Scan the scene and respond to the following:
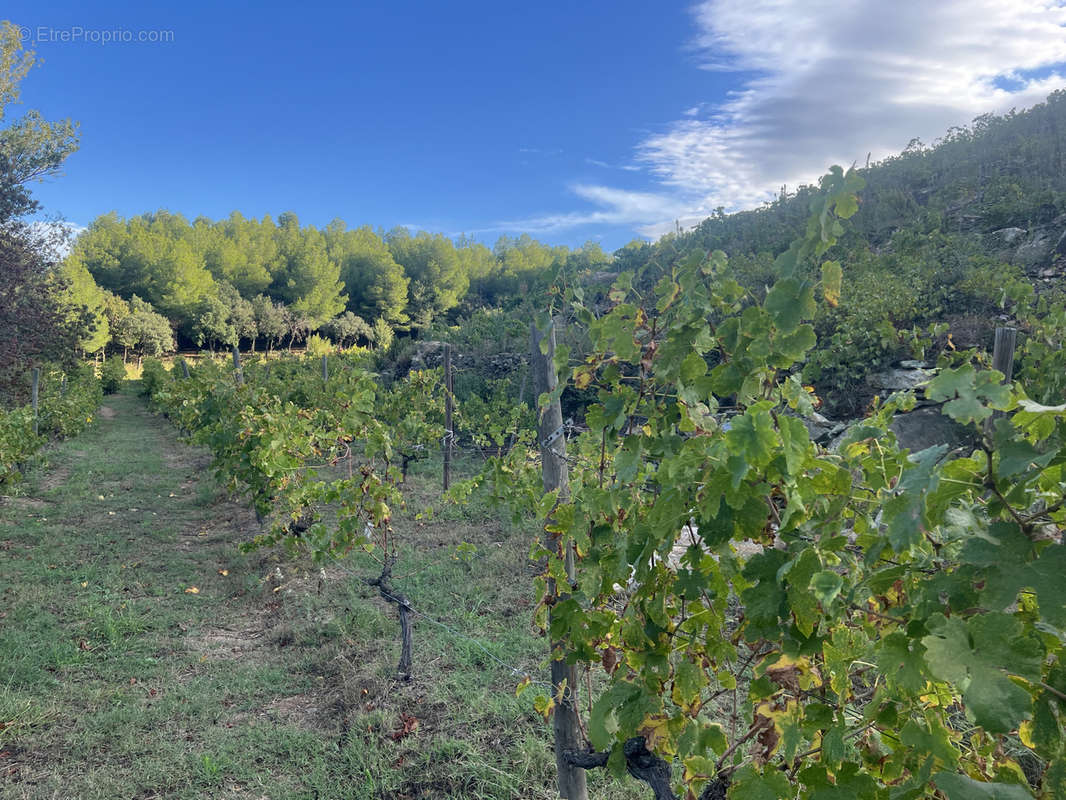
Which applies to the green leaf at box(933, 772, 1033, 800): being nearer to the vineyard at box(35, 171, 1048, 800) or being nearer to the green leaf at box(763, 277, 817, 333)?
the vineyard at box(35, 171, 1048, 800)

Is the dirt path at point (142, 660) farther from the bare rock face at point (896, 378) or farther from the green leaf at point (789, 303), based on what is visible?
the bare rock face at point (896, 378)

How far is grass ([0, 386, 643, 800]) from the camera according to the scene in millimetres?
3002

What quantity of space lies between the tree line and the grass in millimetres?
22280

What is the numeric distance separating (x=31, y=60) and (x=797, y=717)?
1018 inches

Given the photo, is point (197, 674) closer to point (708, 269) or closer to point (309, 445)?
point (309, 445)

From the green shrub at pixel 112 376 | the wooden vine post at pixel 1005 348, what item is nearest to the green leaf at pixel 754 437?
the wooden vine post at pixel 1005 348

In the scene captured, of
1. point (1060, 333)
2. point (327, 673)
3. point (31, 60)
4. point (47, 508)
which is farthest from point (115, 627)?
point (31, 60)

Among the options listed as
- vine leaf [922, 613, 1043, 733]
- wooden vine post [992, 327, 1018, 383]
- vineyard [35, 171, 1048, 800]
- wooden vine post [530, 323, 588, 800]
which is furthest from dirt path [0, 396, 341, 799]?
wooden vine post [992, 327, 1018, 383]

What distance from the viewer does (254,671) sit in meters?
4.07

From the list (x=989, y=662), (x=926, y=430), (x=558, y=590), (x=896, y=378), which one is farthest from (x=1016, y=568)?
(x=896, y=378)

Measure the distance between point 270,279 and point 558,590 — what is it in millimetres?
55878

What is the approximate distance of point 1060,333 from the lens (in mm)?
5746

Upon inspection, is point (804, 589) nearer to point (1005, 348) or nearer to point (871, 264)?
point (1005, 348)

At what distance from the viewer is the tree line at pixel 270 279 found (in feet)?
124
